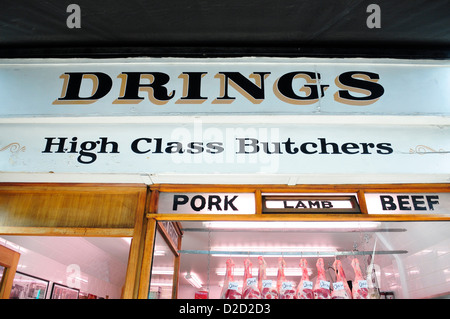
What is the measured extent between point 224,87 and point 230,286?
1920mm

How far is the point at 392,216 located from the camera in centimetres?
287

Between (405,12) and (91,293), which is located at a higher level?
Result: (405,12)

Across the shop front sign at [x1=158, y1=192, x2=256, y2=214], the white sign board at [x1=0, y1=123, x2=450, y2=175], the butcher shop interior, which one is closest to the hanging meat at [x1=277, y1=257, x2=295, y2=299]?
the butcher shop interior

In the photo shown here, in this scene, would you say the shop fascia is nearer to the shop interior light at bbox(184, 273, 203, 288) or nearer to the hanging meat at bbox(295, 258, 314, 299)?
the hanging meat at bbox(295, 258, 314, 299)

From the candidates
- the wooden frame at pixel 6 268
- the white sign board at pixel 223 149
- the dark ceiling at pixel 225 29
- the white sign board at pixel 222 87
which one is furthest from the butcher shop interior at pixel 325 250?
the wooden frame at pixel 6 268

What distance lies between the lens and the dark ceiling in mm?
2832

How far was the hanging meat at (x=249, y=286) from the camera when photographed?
3.25 meters

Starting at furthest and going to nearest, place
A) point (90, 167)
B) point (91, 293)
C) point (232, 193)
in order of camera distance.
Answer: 1. point (91, 293)
2. point (232, 193)
3. point (90, 167)

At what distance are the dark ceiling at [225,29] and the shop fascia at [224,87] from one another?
235 mm

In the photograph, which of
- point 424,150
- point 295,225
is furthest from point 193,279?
point 424,150

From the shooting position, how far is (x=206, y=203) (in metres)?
2.99
